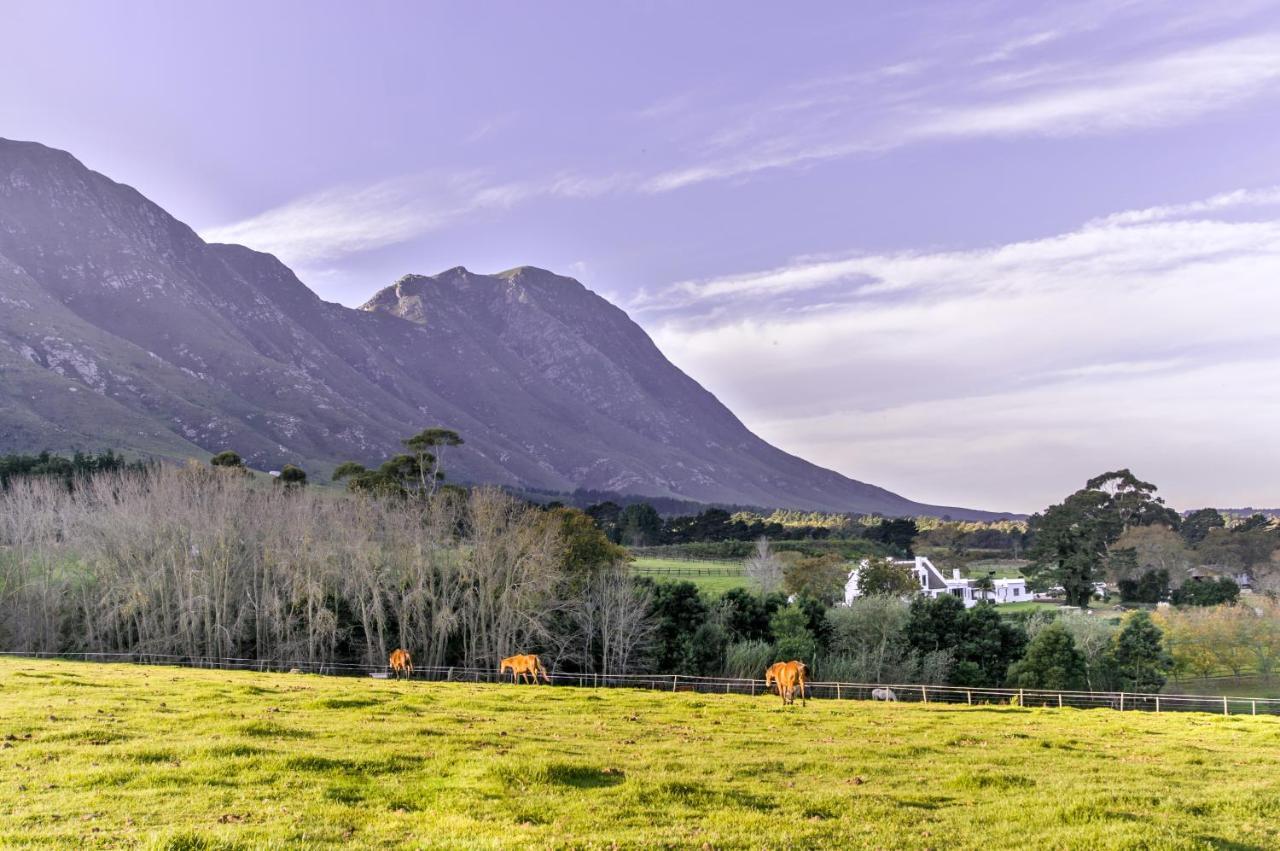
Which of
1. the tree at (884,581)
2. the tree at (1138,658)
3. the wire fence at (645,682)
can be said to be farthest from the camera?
the tree at (884,581)

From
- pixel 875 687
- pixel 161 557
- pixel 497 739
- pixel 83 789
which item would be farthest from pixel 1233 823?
pixel 161 557

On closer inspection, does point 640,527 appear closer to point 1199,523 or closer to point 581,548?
point 581,548

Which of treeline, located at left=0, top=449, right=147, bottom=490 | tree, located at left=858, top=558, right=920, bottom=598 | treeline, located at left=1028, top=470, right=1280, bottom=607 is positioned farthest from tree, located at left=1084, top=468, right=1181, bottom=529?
treeline, located at left=0, top=449, right=147, bottom=490

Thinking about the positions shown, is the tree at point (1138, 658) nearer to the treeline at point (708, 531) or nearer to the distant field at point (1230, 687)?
the distant field at point (1230, 687)

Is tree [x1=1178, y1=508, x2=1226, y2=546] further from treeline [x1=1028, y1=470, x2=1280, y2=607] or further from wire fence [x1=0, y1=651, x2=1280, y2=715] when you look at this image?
wire fence [x1=0, y1=651, x2=1280, y2=715]

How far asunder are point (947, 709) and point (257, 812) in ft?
97.8

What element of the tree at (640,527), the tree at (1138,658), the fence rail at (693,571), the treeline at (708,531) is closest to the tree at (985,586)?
the fence rail at (693,571)

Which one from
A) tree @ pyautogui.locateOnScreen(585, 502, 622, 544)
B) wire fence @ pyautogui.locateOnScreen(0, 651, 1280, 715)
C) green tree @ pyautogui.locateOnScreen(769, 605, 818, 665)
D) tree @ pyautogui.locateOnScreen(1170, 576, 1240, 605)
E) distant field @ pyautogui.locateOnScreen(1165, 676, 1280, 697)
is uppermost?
tree @ pyautogui.locateOnScreen(585, 502, 622, 544)

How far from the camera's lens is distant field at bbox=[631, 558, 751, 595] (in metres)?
106

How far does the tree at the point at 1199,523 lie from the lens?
15849 cm

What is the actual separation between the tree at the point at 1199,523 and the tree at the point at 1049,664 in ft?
350

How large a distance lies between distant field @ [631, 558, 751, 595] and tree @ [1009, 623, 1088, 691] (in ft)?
124

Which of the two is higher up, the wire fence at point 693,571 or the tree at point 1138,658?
the wire fence at point 693,571

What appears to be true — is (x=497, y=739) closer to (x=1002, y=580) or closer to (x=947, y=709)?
A: (x=947, y=709)
